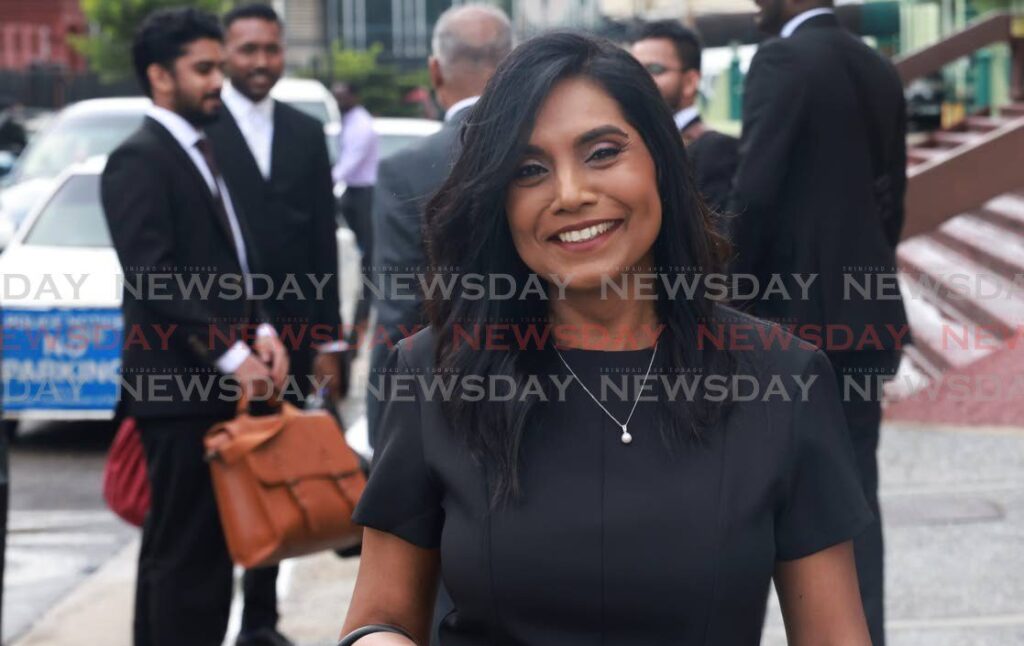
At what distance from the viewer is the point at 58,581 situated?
24.4 feet

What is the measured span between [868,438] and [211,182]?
2.32 meters

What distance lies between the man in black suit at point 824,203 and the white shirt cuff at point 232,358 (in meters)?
1.66

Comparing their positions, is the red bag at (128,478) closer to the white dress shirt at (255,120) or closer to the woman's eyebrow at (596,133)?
the white dress shirt at (255,120)

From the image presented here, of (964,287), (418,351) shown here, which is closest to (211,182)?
(418,351)

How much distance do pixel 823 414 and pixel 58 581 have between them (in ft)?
17.9

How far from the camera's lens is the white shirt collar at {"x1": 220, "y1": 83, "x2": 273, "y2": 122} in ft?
22.1

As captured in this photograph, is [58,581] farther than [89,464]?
No

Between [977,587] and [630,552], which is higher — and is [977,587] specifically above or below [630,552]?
below

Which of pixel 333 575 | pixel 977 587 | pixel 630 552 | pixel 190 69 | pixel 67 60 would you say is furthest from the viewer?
pixel 67 60

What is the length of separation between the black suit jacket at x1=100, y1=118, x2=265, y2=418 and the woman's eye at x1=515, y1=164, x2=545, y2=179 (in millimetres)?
2867

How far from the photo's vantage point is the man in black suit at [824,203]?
16.6 feet

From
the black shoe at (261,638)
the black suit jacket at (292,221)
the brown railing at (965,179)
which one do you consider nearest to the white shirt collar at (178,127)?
the black suit jacket at (292,221)

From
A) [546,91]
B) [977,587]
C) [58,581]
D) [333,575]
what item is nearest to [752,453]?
[546,91]

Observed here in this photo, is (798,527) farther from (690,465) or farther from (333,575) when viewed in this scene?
(333,575)
